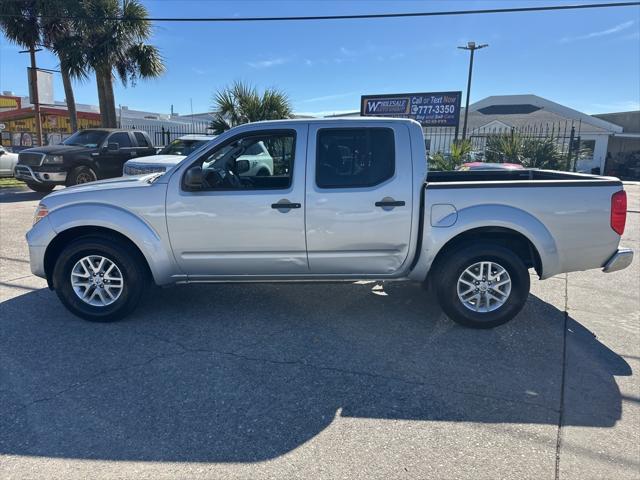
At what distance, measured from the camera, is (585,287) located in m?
5.99

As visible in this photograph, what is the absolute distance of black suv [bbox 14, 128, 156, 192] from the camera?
499 inches

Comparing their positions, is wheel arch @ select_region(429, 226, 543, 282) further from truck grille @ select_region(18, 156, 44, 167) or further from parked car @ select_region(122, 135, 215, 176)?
truck grille @ select_region(18, 156, 44, 167)

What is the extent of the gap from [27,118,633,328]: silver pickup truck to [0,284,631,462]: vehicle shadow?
44 centimetres

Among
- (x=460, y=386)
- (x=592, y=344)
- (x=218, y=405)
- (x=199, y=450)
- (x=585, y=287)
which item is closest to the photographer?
(x=199, y=450)

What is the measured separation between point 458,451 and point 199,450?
1.51m

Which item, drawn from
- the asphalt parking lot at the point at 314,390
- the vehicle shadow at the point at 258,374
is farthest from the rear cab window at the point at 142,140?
the vehicle shadow at the point at 258,374

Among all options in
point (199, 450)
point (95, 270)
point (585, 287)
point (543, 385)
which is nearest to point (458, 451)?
point (543, 385)

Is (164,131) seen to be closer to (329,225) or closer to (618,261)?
(329,225)

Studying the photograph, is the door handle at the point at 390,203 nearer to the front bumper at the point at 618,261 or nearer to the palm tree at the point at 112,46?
the front bumper at the point at 618,261

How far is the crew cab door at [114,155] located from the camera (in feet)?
43.7

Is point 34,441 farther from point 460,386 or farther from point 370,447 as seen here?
point 460,386

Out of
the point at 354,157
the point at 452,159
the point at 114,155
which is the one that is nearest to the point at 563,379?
the point at 354,157

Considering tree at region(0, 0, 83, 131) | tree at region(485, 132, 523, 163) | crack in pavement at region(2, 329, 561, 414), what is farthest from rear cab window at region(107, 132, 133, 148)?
tree at region(485, 132, 523, 163)

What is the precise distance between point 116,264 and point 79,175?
10106 millimetres
